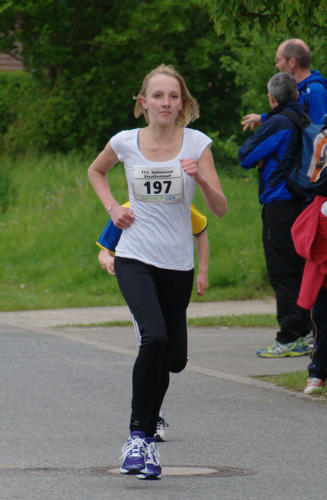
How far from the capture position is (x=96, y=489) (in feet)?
16.2

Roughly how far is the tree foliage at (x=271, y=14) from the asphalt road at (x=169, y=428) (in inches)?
102

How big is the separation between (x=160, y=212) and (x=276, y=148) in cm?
358

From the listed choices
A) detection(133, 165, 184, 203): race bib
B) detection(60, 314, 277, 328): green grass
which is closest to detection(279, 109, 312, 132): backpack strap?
detection(60, 314, 277, 328): green grass

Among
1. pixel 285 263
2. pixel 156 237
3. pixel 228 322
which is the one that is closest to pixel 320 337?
pixel 285 263

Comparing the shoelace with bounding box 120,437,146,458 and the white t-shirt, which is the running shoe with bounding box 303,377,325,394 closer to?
the white t-shirt

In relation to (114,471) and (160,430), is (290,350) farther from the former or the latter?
(114,471)

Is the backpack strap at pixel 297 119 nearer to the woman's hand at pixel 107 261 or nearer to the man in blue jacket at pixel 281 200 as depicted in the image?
the man in blue jacket at pixel 281 200

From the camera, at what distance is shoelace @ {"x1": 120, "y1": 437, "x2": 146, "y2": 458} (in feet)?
17.0

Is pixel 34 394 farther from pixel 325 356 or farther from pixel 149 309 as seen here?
pixel 149 309

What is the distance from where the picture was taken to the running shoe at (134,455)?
516 centimetres

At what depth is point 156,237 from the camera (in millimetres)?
5328

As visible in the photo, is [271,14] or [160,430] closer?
[160,430]

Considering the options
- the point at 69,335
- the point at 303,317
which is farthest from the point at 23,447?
the point at 69,335

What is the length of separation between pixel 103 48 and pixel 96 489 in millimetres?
20644
